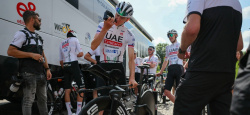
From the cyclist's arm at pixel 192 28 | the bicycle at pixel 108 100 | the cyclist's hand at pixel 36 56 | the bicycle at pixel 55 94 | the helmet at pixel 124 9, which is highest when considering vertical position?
the helmet at pixel 124 9

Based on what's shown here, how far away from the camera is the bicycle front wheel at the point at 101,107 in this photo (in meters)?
1.81

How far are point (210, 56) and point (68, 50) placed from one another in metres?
3.57

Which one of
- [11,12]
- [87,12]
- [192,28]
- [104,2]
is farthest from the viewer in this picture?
[104,2]

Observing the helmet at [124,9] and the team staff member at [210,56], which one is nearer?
the team staff member at [210,56]

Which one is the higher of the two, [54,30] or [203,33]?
[54,30]

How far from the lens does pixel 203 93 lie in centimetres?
164

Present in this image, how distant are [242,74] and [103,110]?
143 cm

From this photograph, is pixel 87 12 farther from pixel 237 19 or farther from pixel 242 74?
pixel 242 74

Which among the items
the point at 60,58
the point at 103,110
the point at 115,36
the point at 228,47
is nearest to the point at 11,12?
the point at 60,58

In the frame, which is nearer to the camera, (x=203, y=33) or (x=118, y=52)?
(x=203, y=33)

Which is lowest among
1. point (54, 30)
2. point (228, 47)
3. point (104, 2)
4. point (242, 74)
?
point (242, 74)

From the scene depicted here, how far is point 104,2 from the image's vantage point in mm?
7461

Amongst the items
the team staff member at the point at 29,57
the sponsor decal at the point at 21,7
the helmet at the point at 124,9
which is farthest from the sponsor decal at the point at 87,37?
the helmet at the point at 124,9

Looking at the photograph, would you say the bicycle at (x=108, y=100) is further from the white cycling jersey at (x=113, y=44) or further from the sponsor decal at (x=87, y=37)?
the sponsor decal at (x=87, y=37)
